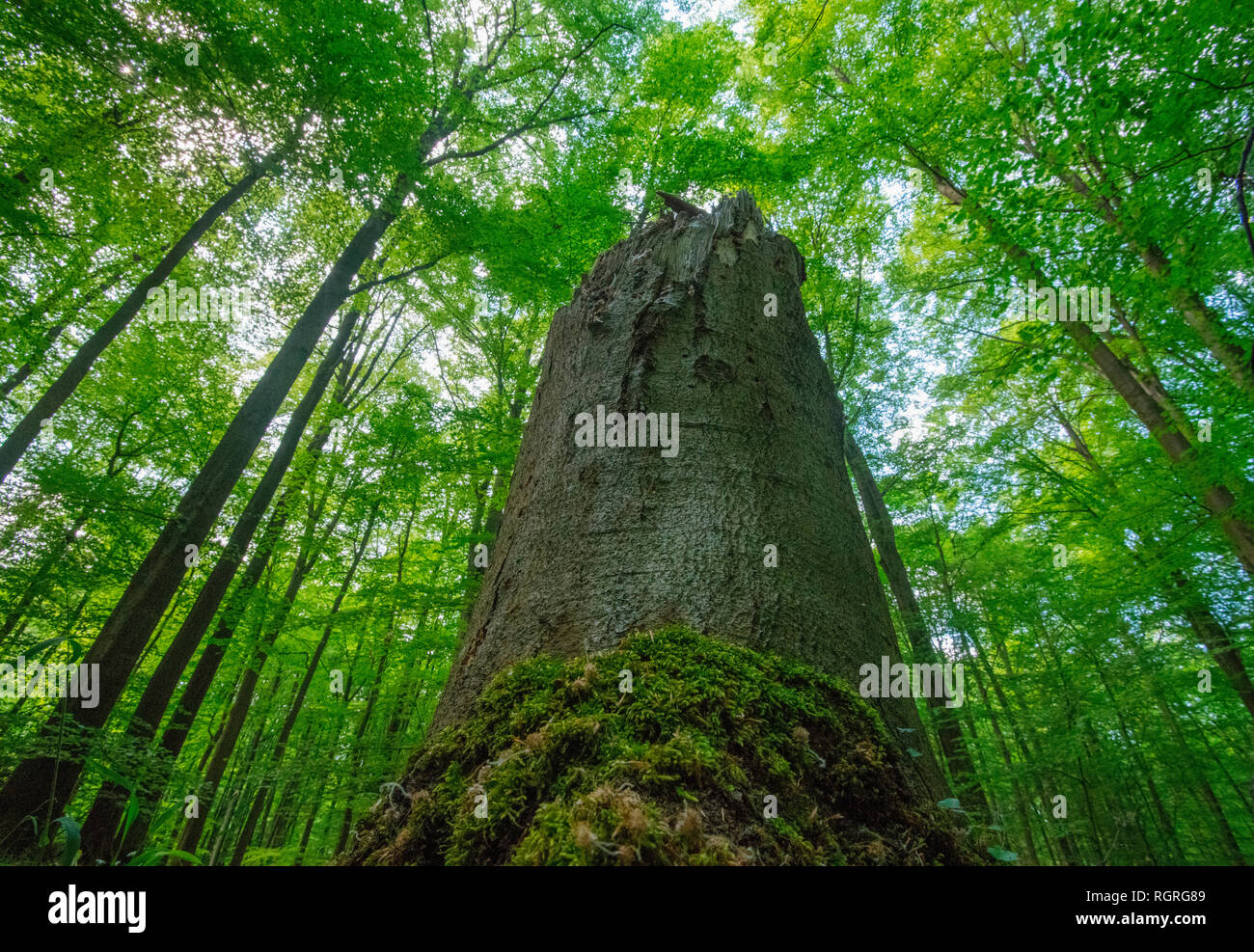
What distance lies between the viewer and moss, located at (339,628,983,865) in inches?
32.6

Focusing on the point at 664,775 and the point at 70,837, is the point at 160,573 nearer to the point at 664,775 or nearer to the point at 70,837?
the point at 70,837

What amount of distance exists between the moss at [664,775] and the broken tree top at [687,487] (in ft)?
0.42

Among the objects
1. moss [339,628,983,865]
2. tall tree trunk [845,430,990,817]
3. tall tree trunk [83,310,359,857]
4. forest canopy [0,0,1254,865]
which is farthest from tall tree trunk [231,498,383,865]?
moss [339,628,983,865]

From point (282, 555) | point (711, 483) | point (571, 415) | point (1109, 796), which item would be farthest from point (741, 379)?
point (282, 555)

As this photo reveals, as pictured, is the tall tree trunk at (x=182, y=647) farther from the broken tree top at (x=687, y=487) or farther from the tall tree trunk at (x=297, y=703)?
the broken tree top at (x=687, y=487)

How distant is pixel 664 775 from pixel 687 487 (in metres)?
0.87

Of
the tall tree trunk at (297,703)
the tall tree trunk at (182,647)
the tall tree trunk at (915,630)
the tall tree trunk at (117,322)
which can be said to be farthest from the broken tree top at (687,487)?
the tall tree trunk at (297,703)

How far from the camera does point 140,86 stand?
612cm

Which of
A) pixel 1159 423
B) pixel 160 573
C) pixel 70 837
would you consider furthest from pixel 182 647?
pixel 1159 423

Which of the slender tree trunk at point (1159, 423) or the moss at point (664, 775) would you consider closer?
the moss at point (664, 775)

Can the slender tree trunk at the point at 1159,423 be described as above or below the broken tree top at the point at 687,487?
above

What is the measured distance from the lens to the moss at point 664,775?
0.83 m
